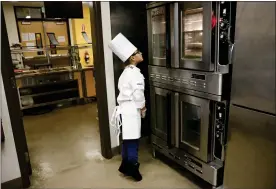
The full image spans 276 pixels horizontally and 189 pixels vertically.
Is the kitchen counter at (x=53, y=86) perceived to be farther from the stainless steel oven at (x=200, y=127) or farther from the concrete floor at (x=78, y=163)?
the stainless steel oven at (x=200, y=127)

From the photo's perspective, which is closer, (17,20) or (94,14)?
(94,14)

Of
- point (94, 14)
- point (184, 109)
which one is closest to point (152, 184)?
point (184, 109)

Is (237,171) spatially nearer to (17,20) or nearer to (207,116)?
(207,116)

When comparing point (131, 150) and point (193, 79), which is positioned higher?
point (193, 79)

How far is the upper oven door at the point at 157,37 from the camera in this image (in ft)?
7.25

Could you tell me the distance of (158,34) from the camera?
7.73ft

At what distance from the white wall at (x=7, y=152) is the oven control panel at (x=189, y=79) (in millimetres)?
1505

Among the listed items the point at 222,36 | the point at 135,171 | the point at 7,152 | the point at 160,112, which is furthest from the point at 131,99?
the point at 7,152

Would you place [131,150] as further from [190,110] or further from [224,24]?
[224,24]

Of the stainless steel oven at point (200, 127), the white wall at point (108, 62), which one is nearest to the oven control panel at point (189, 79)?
the stainless steel oven at point (200, 127)

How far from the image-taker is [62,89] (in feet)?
15.9

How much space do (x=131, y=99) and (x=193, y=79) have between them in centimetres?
63

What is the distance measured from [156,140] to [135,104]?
2.10 feet

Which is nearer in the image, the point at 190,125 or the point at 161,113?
the point at 190,125
